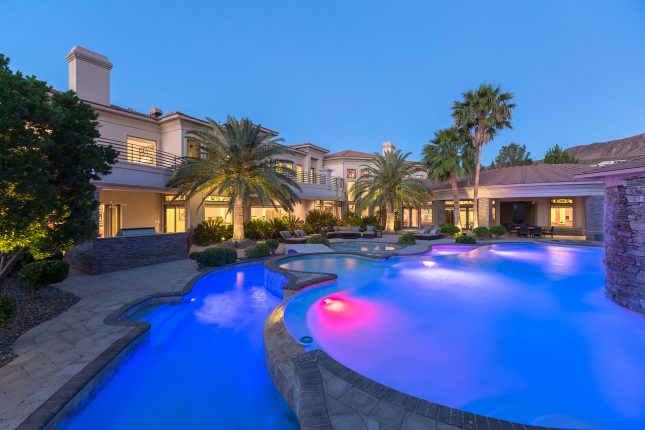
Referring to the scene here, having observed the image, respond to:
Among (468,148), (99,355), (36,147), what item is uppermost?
(468,148)

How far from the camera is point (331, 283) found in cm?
1043

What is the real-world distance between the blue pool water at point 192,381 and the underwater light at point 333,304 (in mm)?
1862

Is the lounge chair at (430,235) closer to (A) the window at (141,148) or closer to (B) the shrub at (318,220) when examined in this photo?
(B) the shrub at (318,220)

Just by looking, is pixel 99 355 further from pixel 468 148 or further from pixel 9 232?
pixel 468 148

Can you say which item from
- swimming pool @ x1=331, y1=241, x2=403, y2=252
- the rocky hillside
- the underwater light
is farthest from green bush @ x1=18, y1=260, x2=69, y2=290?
the rocky hillside

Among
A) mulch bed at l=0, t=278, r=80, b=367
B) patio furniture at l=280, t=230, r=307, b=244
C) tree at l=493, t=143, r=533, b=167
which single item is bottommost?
mulch bed at l=0, t=278, r=80, b=367

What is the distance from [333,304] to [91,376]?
5.89 metres

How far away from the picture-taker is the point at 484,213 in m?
25.4

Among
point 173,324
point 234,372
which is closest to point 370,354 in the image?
point 234,372

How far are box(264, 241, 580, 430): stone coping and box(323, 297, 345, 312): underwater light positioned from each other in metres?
3.63

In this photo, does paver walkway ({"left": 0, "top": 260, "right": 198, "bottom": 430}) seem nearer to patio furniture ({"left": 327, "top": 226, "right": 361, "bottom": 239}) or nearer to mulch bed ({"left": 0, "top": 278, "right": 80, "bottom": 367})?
mulch bed ({"left": 0, "top": 278, "right": 80, "bottom": 367})

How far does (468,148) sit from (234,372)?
25.4 meters

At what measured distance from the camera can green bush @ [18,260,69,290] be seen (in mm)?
8102

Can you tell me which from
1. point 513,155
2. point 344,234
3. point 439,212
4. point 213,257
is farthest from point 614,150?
point 213,257
